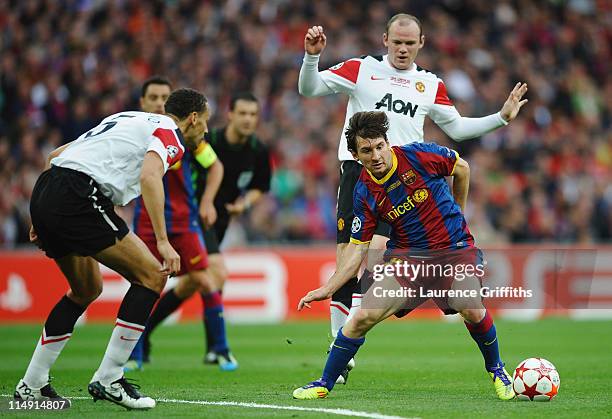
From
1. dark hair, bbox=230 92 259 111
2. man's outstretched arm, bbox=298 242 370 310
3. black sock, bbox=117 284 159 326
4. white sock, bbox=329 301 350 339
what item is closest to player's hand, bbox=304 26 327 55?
man's outstretched arm, bbox=298 242 370 310

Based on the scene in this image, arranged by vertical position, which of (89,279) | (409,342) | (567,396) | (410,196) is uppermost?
(410,196)

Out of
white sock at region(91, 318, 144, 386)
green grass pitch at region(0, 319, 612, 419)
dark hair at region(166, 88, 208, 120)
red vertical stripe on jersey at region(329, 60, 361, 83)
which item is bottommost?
green grass pitch at region(0, 319, 612, 419)

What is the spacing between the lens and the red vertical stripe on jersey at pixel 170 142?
7.33 meters

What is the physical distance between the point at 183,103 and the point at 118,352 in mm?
1841

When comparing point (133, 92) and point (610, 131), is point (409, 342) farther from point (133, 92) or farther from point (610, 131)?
point (610, 131)

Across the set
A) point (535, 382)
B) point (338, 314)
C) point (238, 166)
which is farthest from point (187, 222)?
point (535, 382)

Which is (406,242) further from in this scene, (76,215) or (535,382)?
(76,215)

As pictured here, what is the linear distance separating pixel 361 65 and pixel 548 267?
10.0m

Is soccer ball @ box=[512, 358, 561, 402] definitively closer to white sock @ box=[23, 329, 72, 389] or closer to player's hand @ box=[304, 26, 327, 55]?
player's hand @ box=[304, 26, 327, 55]

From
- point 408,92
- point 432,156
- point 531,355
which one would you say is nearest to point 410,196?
point 432,156

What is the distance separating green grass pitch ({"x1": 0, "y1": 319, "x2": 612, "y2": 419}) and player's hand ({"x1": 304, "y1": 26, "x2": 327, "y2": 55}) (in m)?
2.71

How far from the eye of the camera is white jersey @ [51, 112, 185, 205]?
7.33 metres

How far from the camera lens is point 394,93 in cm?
897

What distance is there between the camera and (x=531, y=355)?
11906 mm
